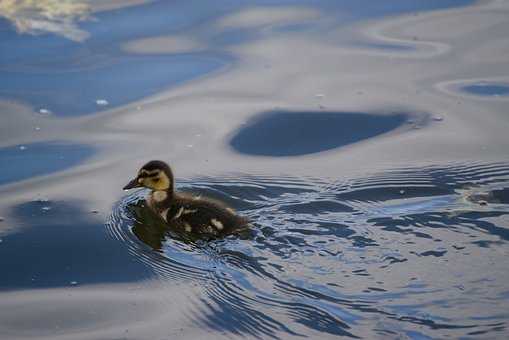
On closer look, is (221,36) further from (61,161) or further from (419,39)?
(61,161)

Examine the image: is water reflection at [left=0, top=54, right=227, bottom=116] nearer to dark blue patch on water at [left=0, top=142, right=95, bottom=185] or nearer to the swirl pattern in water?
dark blue patch on water at [left=0, top=142, right=95, bottom=185]

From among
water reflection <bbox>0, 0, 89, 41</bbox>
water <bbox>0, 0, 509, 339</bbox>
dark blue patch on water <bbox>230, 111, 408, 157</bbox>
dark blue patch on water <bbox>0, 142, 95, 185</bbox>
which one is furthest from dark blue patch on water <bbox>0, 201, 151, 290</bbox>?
water reflection <bbox>0, 0, 89, 41</bbox>

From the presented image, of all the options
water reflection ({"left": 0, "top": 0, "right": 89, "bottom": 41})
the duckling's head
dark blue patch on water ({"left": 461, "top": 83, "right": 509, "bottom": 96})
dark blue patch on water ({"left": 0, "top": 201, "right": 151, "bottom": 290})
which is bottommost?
dark blue patch on water ({"left": 0, "top": 201, "right": 151, "bottom": 290})

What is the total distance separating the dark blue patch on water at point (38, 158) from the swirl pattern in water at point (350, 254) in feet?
2.17

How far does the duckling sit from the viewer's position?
6.04 m

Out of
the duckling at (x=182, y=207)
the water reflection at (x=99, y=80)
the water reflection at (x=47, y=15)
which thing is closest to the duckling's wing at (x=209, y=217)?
the duckling at (x=182, y=207)

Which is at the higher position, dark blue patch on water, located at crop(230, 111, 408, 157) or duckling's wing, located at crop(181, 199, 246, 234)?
dark blue patch on water, located at crop(230, 111, 408, 157)

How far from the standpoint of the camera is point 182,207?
20.8 feet

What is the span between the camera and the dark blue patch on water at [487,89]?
26.0 feet

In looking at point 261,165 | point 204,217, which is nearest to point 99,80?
point 261,165

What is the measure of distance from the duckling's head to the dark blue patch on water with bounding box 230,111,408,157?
835mm

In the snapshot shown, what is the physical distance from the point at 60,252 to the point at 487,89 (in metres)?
3.65

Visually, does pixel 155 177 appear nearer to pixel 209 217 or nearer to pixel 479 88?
→ pixel 209 217

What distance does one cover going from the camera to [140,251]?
19.6 ft
